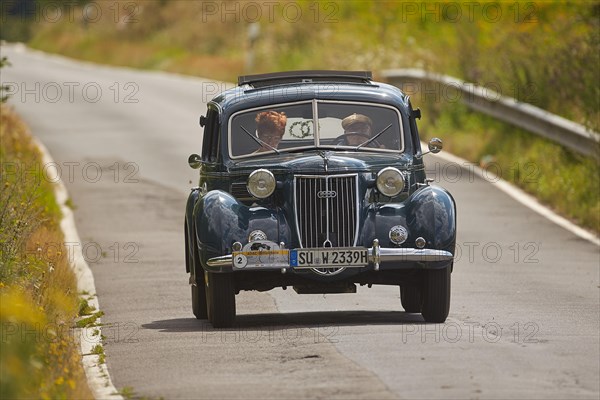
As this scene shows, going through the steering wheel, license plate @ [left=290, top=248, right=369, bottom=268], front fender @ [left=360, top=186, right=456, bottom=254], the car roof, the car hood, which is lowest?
license plate @ [left=290, top=248, right=369, bottom=268]

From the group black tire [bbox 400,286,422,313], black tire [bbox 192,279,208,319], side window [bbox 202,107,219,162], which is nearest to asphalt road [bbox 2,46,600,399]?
black tire [bbox 192,279,208,319]

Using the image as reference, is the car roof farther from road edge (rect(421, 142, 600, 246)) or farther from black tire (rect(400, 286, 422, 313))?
road edge (rect(421, 142, 600, 246))

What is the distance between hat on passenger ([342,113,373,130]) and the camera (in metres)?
13.5

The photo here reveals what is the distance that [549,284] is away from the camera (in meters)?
15.3

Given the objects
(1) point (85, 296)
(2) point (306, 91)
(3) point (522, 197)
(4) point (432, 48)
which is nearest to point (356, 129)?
(2) point (306, 91)

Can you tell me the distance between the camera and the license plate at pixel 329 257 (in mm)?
12023

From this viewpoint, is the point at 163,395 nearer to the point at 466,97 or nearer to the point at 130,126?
the point at 466,97

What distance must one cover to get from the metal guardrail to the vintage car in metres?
7.59

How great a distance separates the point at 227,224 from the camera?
40.4ft

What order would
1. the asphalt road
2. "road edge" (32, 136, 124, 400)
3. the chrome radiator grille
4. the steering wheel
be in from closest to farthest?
the asphalt road, "road edge" (32, 136, 124, 400), the chrome radiator grille, the steering wheel

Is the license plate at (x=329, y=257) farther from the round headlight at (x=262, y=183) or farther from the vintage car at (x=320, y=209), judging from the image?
the round headlight at (x=262, y=183)

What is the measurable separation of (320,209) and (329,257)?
19.1 inches

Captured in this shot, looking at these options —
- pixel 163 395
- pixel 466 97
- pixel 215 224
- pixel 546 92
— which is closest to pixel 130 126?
pixel 466 97

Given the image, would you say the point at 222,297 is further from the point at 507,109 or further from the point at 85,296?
the point at 507,109
